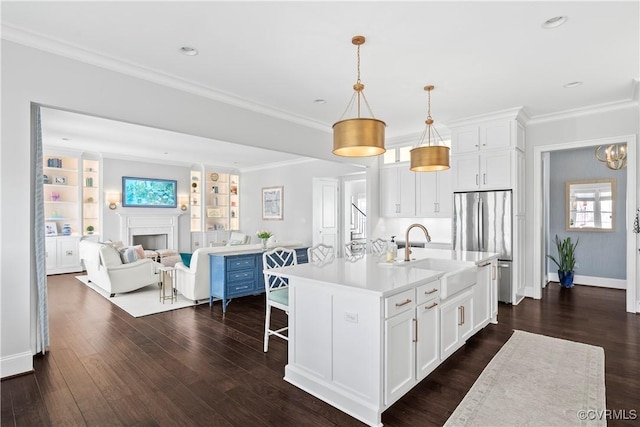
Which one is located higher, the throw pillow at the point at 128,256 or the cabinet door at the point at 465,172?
the cabinet door at the point at 465,172

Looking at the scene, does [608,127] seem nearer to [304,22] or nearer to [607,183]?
[607,183]

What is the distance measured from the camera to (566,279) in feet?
20.4

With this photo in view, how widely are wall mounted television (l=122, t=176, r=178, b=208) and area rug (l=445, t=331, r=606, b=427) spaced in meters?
8.89

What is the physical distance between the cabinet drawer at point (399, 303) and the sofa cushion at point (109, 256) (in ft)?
17.0

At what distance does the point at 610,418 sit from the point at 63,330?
540cm

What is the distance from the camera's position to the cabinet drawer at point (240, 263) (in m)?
5.04

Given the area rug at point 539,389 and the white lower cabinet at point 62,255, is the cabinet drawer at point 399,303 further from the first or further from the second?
the white lower cabinet at point 62,255

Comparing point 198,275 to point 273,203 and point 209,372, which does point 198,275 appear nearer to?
point 209,372

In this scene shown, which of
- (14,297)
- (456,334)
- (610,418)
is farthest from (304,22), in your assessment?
(610,418)

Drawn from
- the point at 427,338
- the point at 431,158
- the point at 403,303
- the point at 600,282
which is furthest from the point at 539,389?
the point at 600,282

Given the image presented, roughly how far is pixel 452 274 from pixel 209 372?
2.33 metres

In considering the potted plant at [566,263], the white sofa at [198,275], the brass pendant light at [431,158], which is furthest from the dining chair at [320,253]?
the potted plant at [566,263]

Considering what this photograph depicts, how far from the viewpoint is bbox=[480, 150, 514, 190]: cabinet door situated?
5109 millimetres

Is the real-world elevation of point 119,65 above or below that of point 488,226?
above
